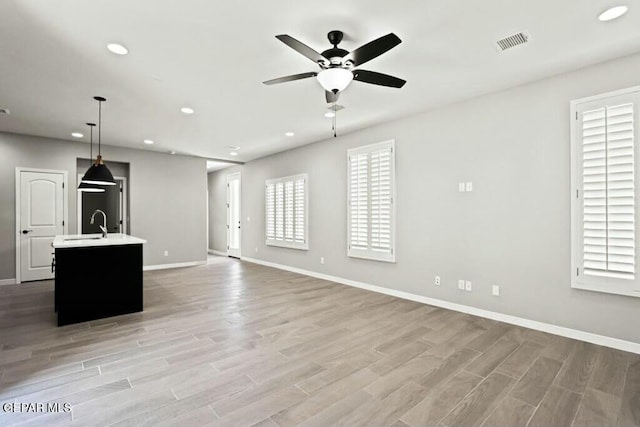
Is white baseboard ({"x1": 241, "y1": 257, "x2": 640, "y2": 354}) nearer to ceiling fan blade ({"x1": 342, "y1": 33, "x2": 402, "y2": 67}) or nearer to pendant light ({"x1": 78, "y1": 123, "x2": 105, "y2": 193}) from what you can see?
ceiling fan blade ({"x1": 342, "y1": 33, "x2": 402, "y2": 67})

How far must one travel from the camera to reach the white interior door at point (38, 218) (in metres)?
6.05

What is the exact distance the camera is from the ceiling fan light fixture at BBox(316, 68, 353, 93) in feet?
8.24

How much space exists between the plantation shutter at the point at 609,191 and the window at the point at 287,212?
4.79 m

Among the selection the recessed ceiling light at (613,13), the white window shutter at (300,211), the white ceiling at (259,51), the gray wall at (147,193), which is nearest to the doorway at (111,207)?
the gray wall at (147,193)

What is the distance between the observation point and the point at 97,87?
12.5ft

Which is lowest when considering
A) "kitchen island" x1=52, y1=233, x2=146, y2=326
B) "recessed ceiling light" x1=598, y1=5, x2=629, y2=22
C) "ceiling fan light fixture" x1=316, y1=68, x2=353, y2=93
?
"kitchen island" x1=52, y1=233, x2=146, y2=326

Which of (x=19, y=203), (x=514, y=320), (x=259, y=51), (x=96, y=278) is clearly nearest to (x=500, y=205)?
(x=514, y=320)

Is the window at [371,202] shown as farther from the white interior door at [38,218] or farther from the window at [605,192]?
the white interior door at [38,218]

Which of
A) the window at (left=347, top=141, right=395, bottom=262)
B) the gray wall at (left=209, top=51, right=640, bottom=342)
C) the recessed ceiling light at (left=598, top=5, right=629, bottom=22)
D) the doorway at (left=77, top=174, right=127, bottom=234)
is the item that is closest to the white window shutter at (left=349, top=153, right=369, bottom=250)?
the window at (left=347, top=141, right=395, bottom=262)

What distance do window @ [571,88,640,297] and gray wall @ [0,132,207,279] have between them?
25.3ft

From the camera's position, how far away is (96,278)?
4.03 meters

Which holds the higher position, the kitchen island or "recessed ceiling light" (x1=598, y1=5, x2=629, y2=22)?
"recessed ceiling light" (x1=598, y1=5, x2=629, y2=22)

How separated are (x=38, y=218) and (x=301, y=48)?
22.4ft

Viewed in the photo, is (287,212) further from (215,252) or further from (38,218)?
(38,218)
